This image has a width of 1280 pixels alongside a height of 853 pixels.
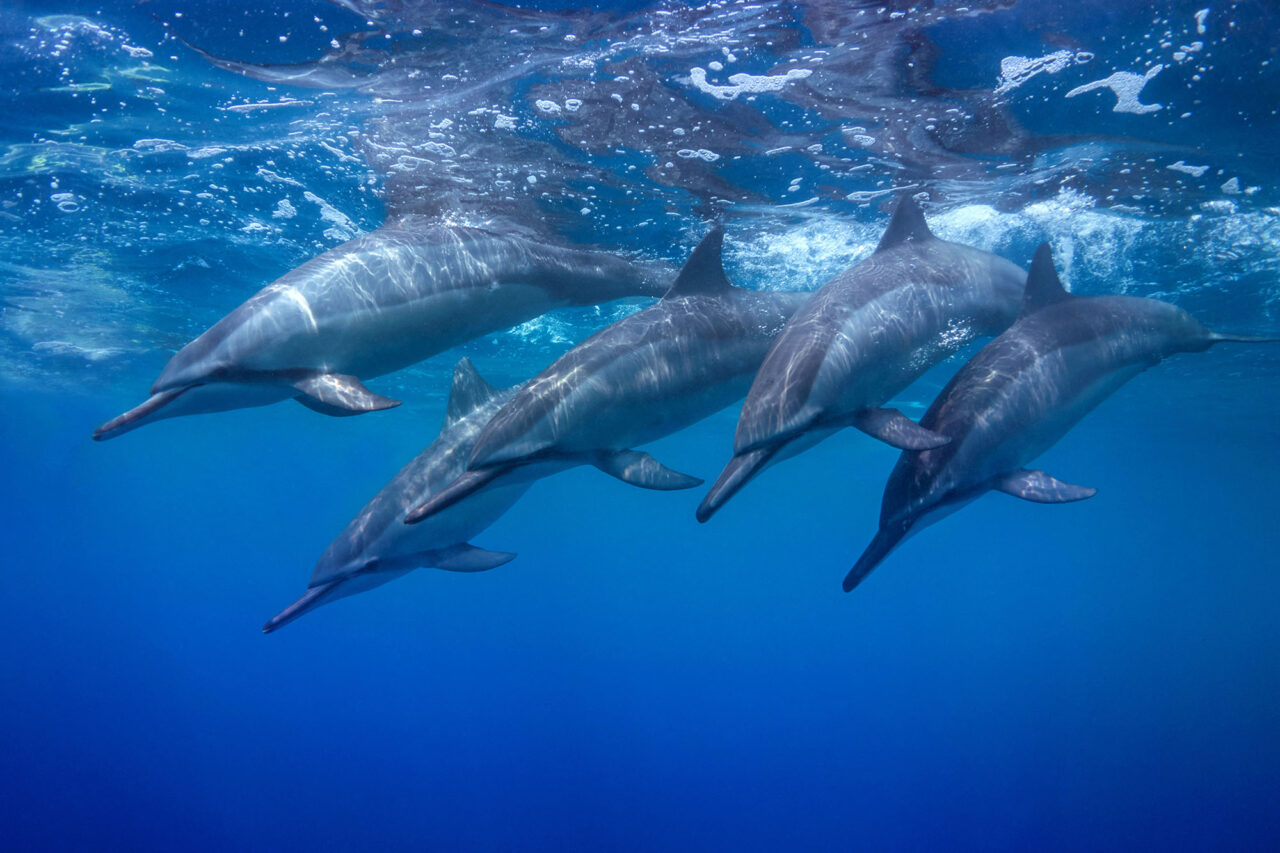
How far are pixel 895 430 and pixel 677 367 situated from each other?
1.43 metres

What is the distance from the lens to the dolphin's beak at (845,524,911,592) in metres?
4.24

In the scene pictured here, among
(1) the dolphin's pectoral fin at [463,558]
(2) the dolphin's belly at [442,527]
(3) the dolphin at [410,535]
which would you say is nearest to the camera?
(2) the dolphin's belly at [442,527]

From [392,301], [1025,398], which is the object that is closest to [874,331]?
[1025,398]

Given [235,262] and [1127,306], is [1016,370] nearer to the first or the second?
[1127,306]

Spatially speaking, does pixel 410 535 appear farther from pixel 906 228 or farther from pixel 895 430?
pixel 906 228

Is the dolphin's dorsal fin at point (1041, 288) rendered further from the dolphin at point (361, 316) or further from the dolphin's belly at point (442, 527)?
the dolphin's belly at point (442, 527)

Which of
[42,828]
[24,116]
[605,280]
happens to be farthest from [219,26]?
[42,828]

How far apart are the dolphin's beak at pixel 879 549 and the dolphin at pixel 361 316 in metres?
3.03

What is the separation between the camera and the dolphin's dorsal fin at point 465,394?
20.4 feet

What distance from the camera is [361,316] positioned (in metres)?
4.32

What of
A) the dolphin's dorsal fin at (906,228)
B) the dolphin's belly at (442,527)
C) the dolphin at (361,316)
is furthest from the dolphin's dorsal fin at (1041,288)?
the dolphin's belly at (442,527)

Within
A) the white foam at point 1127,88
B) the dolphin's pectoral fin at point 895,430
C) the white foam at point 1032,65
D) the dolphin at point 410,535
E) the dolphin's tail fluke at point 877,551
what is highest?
the white foam at point 1032,65

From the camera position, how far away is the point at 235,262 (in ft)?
47.7

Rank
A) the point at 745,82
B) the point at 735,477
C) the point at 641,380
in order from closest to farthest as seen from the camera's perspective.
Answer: the point at 735,477, the point at 641,380, the point at 745,82
